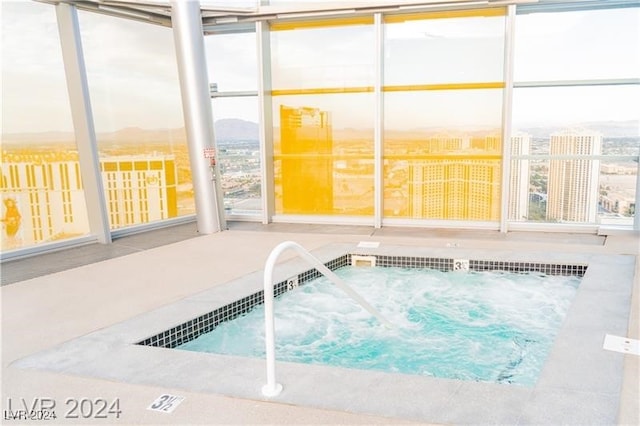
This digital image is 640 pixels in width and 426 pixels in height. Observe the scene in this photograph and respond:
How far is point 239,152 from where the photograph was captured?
727 cm

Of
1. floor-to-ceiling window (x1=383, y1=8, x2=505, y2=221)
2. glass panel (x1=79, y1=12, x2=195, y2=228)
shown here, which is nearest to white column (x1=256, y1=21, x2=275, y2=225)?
glass panel (x1=79, y1=12, x2=195, y2=228)

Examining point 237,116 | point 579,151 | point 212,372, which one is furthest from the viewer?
point 237,116

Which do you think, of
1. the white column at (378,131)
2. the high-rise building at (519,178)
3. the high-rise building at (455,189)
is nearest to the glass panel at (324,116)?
the white column at (378,131)

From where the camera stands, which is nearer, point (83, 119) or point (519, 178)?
point (83, 119)

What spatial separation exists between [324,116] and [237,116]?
1.30 metres

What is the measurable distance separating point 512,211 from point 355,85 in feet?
8.47

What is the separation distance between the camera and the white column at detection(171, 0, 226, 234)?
19.1ft

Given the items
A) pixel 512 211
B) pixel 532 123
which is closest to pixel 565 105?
pixel 532 123

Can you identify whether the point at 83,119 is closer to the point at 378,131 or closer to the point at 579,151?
the point at 378,131

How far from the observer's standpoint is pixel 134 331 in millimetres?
3025

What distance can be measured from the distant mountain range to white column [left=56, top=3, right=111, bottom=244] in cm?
28

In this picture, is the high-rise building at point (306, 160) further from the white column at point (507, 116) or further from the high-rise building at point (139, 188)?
the white column at point (507, 116)

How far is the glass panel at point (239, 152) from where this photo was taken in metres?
7.09

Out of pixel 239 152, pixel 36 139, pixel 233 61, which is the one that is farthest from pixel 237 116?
pixel 36 139
